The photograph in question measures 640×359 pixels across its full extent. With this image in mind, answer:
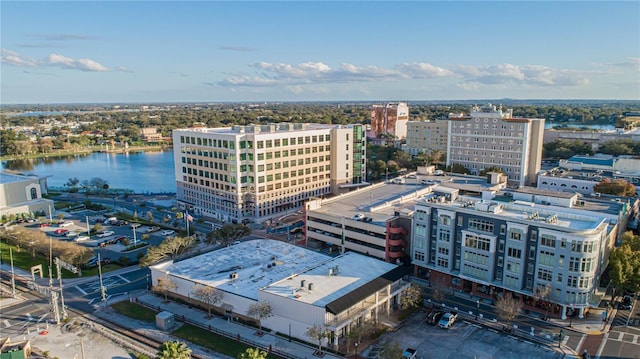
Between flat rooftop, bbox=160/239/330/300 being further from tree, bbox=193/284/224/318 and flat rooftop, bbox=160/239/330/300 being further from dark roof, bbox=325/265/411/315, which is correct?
dark roof, bbox=325/265/411/315

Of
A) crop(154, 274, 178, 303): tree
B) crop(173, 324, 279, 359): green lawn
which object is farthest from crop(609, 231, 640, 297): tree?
crop(154, 274, 178, 303): tree

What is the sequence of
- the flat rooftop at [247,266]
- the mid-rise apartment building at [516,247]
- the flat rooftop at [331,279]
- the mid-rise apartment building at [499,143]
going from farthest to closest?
1. the mid-rise apartment building at [499,143]
2. the flat rooftop at [247,266]
3. the mid-rise apartment building at [516,247]
4. the flat rooftop at [331,279]

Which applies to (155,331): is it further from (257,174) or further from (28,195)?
(28,195)

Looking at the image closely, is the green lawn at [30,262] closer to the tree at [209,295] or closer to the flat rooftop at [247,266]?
the flat rooftop at [247,266]

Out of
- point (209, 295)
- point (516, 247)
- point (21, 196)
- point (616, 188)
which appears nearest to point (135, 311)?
point (209, 295)

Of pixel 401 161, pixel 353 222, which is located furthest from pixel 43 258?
pixel 401 161

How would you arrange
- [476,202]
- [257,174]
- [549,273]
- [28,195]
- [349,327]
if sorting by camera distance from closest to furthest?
[349,327]
[549,273]
[476,202]
[257,174]
[28,195]

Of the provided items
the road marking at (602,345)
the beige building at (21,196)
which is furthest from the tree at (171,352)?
the beige building at (21,196)
